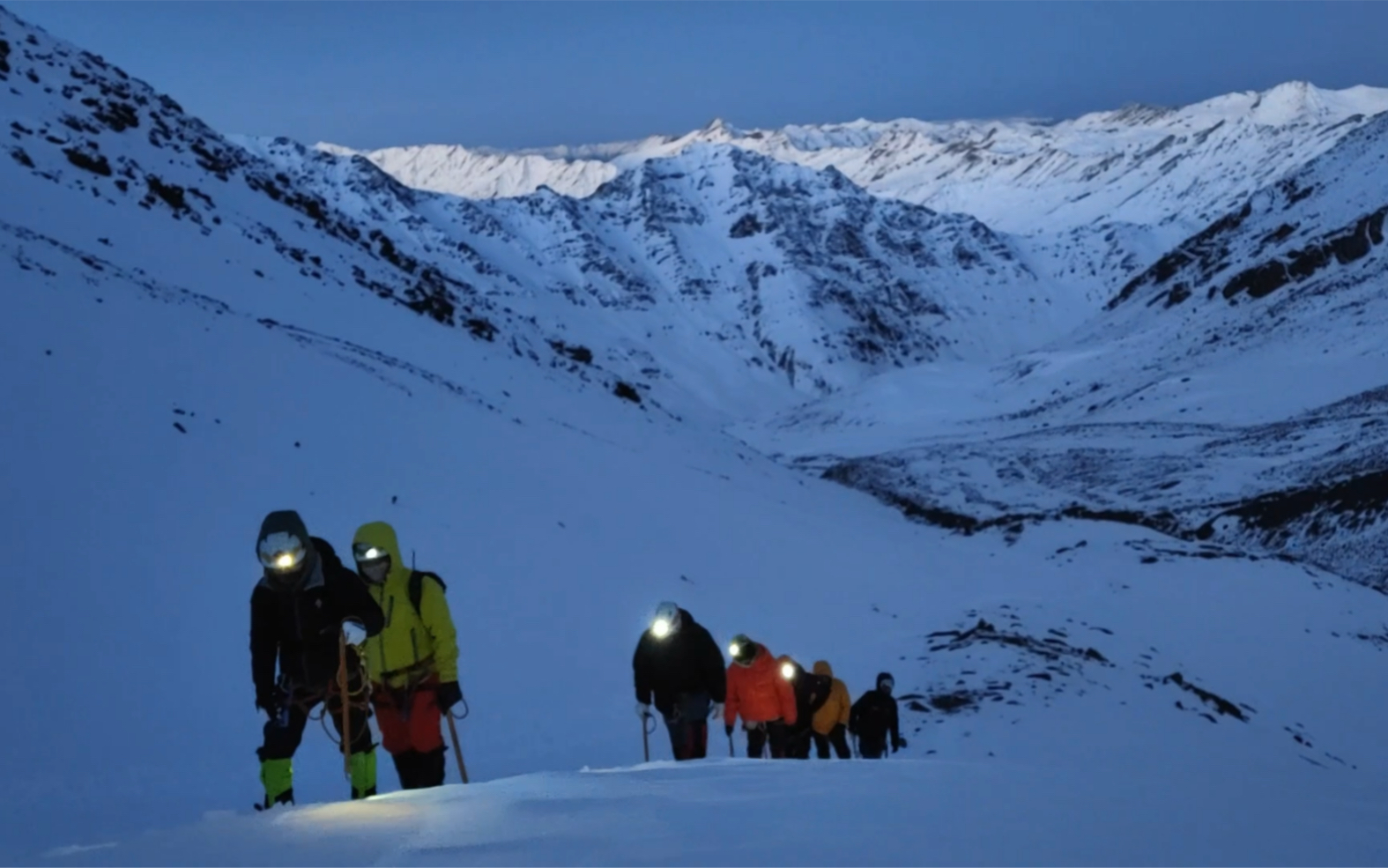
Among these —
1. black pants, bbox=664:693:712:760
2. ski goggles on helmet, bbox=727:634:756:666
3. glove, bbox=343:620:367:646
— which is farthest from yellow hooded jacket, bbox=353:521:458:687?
ski goggles on helmet, bbox=727:634:756:666

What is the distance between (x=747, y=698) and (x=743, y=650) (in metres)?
0.47

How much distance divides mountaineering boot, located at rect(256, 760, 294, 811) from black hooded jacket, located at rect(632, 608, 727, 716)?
131 inches

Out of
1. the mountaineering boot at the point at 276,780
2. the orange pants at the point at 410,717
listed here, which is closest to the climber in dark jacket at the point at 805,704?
the orange pants at the point at 410,717

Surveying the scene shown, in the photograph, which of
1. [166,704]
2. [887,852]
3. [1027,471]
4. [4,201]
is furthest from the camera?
[1027,471]

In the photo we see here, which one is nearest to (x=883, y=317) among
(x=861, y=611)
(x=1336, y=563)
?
(x=1336, y=563)

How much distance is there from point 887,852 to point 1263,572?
24.3m

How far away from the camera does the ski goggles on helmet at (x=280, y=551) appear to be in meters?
6.77

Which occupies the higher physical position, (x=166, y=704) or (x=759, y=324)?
(x=759, y=324)

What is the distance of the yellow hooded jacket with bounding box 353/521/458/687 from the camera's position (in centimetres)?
770

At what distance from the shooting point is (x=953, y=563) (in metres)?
31.0

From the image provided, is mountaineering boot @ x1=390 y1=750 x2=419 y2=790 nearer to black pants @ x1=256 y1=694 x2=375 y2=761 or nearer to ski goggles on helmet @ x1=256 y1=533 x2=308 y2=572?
black pants @ x1=256 y1=694 x2=375 y2=761

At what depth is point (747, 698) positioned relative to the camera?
424 inches

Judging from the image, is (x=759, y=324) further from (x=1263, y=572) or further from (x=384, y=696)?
(x=384, y=696)

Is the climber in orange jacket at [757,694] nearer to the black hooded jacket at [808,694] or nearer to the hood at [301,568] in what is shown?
the black hooded jacket at [808,694]
